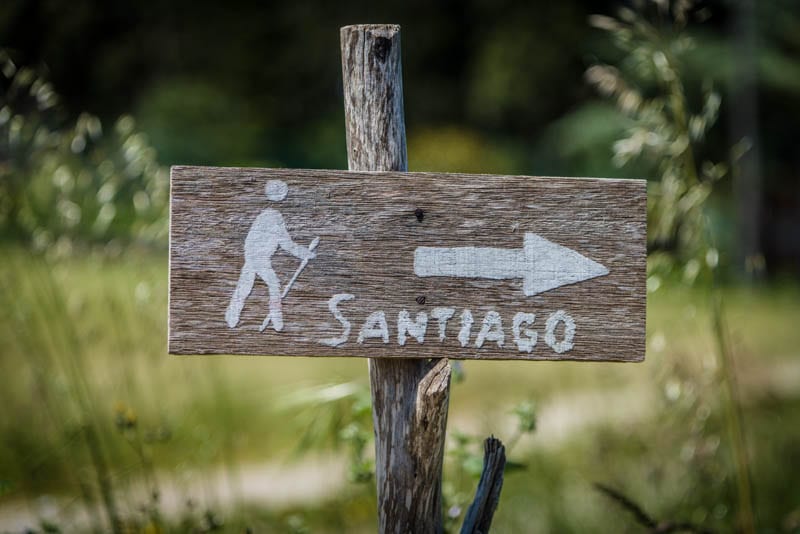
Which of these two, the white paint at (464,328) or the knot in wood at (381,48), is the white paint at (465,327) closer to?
the white paint at (464,328)

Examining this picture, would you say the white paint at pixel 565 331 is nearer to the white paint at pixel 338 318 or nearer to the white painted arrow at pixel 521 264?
the white painted arrow at pixel 521 264

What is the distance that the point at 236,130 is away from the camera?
12797 mm

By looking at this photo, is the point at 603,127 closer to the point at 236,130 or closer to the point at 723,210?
the point at 723,210

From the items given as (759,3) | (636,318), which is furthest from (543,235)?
(759,3)

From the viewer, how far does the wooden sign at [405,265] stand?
126cm

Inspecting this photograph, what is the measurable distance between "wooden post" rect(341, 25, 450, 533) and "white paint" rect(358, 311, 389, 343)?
9 cm

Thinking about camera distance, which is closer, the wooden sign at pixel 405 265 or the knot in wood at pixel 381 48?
the wooden sign at pixel 405 265

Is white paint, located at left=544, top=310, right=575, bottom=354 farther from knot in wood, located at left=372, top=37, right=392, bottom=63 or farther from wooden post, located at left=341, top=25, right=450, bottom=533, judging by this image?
knot in wood, located at left=372, top=37, right=392, bottom=63

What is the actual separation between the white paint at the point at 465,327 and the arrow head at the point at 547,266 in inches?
3.8

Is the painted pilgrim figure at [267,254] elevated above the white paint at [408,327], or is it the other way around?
the painted pilgrim figure at [267,254]

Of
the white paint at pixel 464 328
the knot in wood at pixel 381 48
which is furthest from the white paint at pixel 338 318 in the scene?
the knot in wood at pixel 381 48

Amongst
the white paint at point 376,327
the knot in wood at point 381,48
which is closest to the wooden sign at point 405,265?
the white paint at point 376,327

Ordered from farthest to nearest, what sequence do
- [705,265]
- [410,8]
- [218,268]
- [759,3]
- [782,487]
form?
[410,8]
[759,3]
[782,487]
[705,265]
[218,268]

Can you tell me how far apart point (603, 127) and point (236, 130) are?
5643 mm
